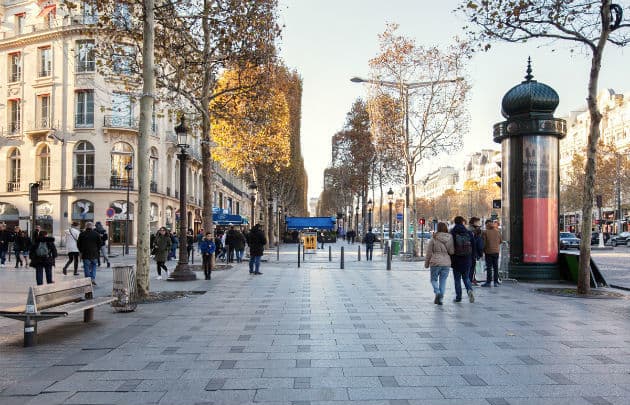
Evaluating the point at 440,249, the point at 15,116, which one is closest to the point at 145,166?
the point at 440,249

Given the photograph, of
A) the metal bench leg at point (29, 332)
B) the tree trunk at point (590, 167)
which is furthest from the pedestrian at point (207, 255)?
the tree trunk at point (590, 167)

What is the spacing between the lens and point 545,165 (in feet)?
51.7

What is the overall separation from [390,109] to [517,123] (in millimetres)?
13548

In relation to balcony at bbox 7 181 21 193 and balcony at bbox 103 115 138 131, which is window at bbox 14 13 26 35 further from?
balcony at bbox 7 181 21 193

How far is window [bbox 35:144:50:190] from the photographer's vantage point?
40938mm

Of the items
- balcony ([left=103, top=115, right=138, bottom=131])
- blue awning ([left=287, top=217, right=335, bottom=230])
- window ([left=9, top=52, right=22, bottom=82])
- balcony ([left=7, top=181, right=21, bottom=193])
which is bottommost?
blue awning ([left=287, top=217, right=335, bottom=230])

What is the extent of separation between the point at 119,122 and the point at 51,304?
35.7 metres

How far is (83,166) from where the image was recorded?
4069 centimetres

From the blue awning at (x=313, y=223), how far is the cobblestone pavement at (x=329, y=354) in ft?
145

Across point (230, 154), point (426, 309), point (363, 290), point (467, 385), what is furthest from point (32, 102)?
point (467, 385)

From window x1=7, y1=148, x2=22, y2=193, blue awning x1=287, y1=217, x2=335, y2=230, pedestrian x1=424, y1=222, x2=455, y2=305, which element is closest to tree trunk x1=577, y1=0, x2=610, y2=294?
pedestrian x1=424, y1=222, x2=455, y2=305

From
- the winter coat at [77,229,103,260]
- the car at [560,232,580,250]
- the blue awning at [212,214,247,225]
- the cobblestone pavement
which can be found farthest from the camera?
the car at [560,232,580,250]

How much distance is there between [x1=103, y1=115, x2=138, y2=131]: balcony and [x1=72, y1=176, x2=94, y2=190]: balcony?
412cm

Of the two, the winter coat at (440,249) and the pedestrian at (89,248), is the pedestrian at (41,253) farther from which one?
the winter coat at (440,249)
